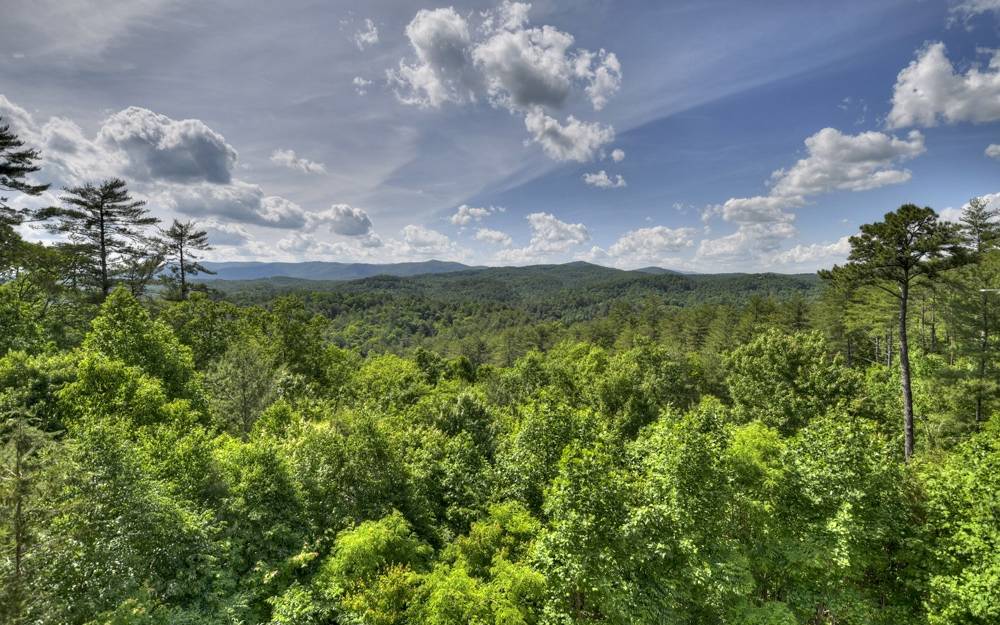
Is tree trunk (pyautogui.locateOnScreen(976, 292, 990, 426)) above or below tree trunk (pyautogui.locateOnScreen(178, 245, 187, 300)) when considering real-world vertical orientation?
below

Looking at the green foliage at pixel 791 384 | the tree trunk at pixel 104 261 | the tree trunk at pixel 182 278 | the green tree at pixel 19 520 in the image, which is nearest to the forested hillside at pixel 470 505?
the green tree at pixel 19 520

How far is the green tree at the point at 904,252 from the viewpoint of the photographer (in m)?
20.0

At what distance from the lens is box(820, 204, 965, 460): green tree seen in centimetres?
1998

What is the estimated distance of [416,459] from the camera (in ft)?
66.3

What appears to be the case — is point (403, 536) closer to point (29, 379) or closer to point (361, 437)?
point (361, 437)

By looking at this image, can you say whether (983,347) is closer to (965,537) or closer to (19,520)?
(965,537)

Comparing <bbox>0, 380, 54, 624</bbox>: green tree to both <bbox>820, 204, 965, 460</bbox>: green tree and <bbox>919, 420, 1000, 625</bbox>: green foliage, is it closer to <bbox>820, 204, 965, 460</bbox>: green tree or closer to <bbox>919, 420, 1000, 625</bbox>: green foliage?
<bbox>919, 420, 1000, 625</bbox>: green foliage

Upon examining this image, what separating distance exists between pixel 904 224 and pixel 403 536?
1074 inches

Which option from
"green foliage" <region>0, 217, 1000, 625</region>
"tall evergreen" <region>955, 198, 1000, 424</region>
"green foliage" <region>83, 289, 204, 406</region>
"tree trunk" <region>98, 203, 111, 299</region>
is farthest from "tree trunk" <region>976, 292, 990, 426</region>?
"tree trunk" <region>98, 203, 111, 299</region>

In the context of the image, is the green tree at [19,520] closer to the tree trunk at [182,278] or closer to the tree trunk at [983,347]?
the tree trunk at [182,278]

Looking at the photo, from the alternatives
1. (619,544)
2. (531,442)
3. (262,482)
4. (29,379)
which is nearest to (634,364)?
(531,442)

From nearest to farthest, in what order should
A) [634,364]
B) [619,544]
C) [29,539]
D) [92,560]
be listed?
[29,539], [92,560], [619,544], [634,364]

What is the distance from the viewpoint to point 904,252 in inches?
832

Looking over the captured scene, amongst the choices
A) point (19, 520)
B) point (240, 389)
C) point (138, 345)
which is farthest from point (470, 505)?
point (138, 345)
